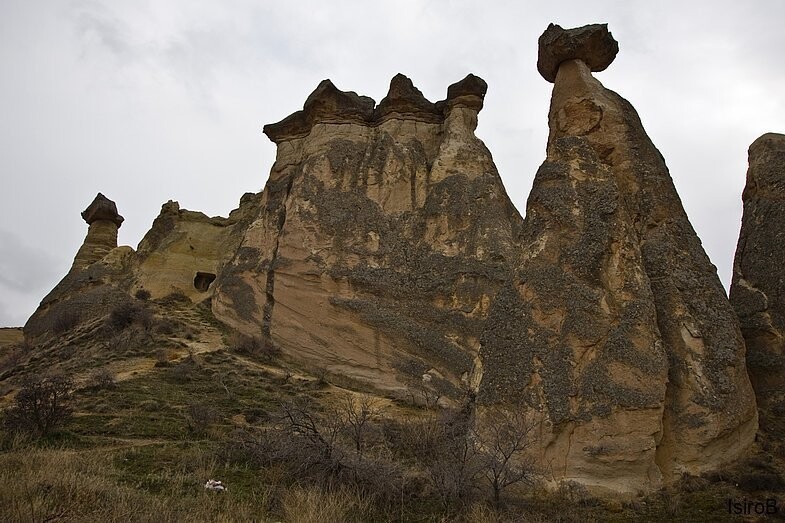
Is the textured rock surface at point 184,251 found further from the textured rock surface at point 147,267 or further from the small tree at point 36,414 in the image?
the small tree at point 36,414

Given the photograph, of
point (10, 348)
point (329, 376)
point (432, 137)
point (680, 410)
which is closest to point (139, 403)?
point (329, 376)

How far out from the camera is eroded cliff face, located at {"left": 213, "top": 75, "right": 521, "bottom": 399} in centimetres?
1552

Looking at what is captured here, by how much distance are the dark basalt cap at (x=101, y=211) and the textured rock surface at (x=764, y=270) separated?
24.1 metres

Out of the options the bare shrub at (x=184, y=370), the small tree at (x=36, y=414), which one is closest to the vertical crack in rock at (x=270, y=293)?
the bare shrub at (x=184, y=370)

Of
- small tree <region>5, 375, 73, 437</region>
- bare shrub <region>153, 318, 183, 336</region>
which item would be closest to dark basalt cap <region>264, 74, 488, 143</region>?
bare shrub <region>153, 318, 183, 336</region>

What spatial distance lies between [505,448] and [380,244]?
996 cm

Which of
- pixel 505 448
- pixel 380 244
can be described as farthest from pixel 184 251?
pixel 505 448

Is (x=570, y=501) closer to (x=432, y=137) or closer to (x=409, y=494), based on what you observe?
(x=409, y=494)

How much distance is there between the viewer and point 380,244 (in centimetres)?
1725

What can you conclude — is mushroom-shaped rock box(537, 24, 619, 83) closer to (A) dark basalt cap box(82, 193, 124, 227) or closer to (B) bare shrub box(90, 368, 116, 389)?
(B) bare shrub box(90, 368, 116, 389)

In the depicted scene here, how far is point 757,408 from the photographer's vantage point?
28.6 feet

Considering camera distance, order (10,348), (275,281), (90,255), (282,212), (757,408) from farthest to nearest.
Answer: (90,255) < (10,348) < (282,212) < (275,281) < (757,408)

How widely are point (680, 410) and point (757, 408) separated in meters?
1.52

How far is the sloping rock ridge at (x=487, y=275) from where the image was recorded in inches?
314
